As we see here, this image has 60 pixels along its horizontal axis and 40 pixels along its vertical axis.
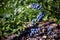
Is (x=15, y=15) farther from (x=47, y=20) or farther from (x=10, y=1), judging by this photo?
(x=47, y=20)

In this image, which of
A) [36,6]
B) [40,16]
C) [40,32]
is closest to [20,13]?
[36,6]

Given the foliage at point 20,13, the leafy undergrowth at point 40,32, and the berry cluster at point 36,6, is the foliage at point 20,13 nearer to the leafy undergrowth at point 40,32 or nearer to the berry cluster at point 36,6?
the berry cluster at point 36,6

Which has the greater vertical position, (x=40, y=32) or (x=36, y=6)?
(x=36, y=6)

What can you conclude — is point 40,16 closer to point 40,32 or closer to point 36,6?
point 36,6

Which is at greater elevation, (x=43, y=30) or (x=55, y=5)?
(x=55, y=5)

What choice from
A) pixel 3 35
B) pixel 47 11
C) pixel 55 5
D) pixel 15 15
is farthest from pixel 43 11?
pixel 3 35

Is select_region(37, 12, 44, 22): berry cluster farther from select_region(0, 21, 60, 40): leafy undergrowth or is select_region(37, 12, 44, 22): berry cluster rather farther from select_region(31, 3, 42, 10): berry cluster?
select_region(31, 3, 42, 10): berry cluster

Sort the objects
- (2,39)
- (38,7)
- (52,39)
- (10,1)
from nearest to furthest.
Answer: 1. (52,39)
2. (2,39)
3. (38,7)
4. (10,1)
